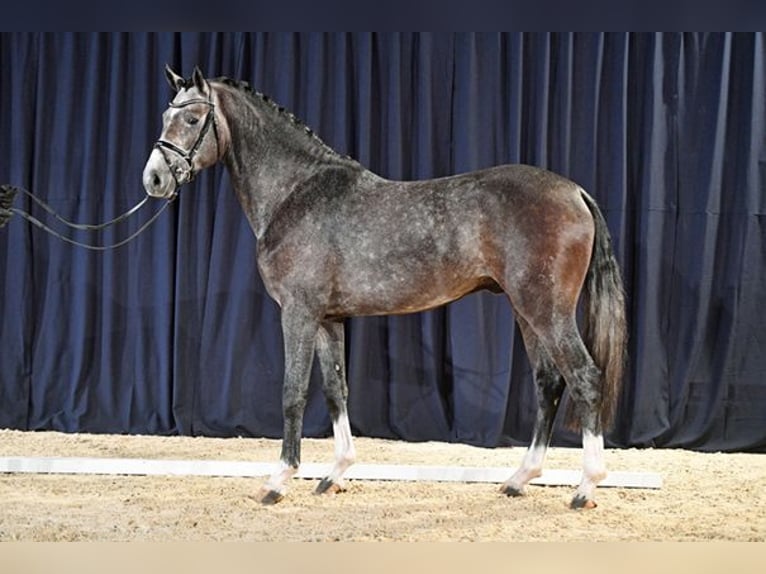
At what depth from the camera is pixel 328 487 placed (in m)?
3.84

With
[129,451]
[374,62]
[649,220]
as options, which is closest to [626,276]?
[649,220]

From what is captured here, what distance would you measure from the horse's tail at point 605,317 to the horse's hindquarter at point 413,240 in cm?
26

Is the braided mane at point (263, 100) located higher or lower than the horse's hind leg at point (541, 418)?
higher

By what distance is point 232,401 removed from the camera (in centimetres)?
532

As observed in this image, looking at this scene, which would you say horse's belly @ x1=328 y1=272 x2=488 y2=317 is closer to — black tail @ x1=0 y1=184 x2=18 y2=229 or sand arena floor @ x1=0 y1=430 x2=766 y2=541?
sand arena floor @ x1=0 y1=430 x2=766 y2=541

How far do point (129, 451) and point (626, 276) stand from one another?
299 centimetres

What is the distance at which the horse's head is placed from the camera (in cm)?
367

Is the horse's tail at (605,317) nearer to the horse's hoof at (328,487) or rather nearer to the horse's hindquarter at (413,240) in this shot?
the horse's hindquarter at (413,240)

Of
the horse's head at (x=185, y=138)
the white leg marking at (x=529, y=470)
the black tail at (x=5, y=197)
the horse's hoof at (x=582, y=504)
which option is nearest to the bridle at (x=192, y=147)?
the horse's head at (x=185, y=138)

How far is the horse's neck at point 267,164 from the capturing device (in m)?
3.88

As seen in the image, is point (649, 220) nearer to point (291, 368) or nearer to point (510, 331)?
point (510, 331)

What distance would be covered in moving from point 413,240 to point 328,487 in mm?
1130

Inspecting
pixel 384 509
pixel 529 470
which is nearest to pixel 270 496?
pixel 384 509

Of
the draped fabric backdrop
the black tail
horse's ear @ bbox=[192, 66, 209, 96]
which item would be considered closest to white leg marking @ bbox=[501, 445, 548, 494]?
the draped fabric backdrop
